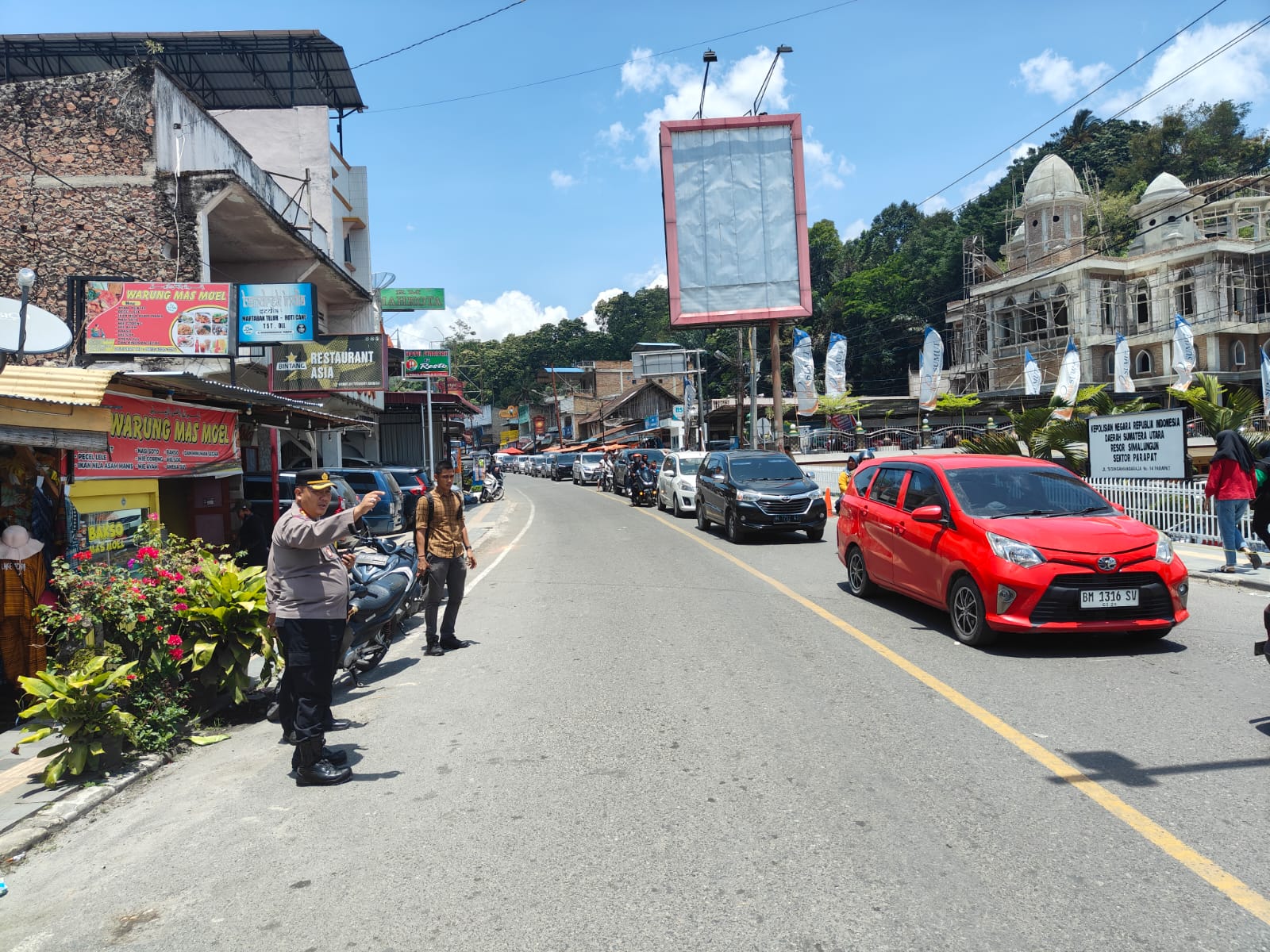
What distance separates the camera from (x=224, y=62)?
3133cm

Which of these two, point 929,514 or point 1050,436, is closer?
point 929,514

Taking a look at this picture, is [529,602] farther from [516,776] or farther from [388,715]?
[516,776]

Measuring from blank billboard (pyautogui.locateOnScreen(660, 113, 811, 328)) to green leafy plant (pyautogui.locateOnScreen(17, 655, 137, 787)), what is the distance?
930 inches

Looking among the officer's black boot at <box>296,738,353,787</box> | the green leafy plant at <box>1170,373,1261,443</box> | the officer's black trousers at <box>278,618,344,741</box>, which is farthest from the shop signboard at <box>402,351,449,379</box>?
the officer's black boot at <box>296,738,353,787</box>

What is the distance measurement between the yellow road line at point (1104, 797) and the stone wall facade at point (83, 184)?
15773mm

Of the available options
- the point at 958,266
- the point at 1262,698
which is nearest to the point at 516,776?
the point at 1262,698

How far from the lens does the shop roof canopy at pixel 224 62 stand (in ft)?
93.6

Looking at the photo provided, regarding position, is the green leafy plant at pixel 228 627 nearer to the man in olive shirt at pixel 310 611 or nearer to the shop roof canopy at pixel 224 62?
the man in olive shirt at pixel 310 611

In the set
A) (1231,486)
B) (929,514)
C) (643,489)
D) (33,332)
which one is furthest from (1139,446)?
(643,489)

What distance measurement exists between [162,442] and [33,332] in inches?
80.4

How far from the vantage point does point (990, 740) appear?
16.3 ft

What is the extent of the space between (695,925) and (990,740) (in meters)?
2.59

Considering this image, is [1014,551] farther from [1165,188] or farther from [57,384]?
[1165,188]

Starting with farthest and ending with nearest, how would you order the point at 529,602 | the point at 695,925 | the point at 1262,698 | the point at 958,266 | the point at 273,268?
the point at 958,266 → the point at 273,268 → the point at 529,602 → the point at 1262,698 → the point at 695,925
